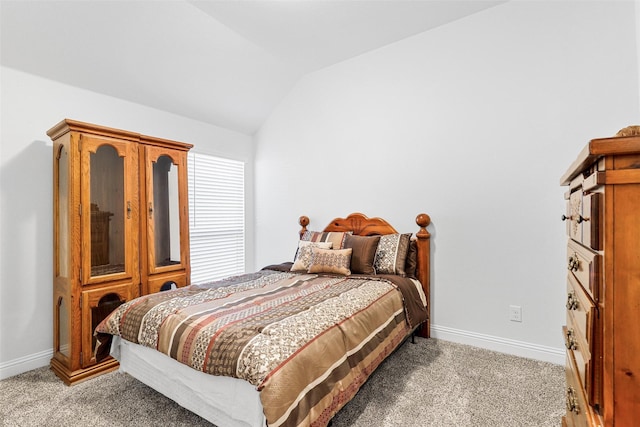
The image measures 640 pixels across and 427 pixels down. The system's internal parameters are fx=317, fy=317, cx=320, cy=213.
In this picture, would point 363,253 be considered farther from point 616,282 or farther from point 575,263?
point 616,282

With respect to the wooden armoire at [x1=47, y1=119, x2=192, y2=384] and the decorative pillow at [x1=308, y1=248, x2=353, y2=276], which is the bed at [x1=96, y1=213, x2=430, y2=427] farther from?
the wooden armoire at [x1=47, y1=119, x2=192, y2=384]

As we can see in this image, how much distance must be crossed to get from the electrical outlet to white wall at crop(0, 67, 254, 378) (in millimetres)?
3727

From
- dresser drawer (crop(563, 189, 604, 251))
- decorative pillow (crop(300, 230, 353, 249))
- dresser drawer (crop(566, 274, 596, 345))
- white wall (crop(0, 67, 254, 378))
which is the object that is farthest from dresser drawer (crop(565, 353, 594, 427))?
white wall (crop(0, 67, 254, 378))

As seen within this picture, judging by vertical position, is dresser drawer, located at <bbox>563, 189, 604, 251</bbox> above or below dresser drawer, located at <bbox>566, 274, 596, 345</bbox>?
above

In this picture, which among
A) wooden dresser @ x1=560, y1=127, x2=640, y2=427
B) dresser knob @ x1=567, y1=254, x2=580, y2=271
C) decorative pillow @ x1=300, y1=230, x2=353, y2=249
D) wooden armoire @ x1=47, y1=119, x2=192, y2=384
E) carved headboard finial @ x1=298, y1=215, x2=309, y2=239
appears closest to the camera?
wooden dresser @ x1=560, y1=127, x2=640, y2=427

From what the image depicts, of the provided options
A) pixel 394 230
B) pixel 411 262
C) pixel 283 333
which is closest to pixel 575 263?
pixel 283 333

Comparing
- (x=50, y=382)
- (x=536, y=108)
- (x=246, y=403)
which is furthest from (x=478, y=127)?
(x=50, y=382)

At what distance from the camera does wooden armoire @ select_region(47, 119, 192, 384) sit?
2295 mm

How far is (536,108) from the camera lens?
2.50 m

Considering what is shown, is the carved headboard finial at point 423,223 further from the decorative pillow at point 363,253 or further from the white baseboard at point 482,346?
the white baseboard at point 482,346

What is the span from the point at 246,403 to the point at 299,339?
14.1 inches

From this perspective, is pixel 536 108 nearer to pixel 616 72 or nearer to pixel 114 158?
pixel 616 72

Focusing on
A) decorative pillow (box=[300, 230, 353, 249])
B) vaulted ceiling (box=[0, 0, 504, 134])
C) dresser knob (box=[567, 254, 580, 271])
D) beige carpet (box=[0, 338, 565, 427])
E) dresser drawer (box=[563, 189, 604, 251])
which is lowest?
beige carpet (box=[0, 338, 565, 427])

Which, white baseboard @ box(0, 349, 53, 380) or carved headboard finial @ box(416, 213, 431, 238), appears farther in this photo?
carved headboard finial @ box(416, 213, 431, 238)
